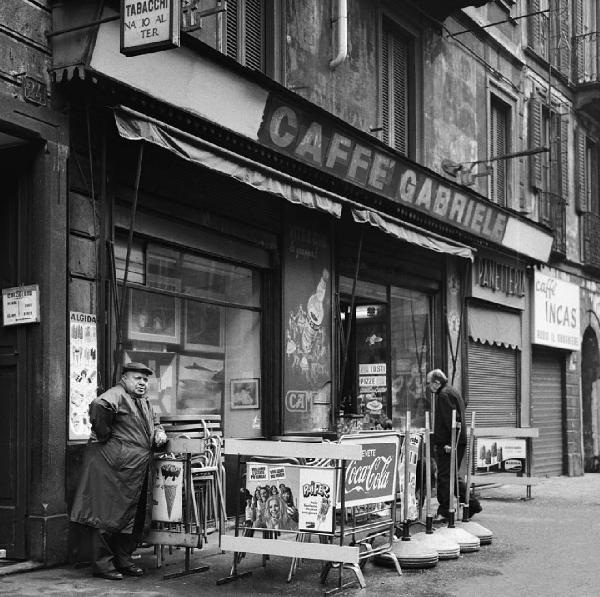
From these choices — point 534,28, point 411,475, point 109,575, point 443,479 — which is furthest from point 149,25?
point 534,28

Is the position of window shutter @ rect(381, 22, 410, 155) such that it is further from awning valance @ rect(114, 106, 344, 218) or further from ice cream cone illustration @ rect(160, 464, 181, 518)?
ice cream cone illustration @ rect(160, 464, 181, 518)

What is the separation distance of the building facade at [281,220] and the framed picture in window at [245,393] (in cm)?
4

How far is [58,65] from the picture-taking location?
8180 mm

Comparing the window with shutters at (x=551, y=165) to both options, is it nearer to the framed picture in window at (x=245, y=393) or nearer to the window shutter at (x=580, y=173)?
the window shutter at (x=580, y=173)

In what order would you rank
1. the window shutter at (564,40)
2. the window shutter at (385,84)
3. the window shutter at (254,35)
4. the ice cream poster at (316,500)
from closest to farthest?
the ice cream poster at (316,500)
the window shutter at (254,35)
the window shutter at (385,84)
the window shutter at (564,40)

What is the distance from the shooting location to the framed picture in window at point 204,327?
10305 millimetres

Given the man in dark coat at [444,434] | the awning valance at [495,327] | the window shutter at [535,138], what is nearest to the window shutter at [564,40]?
the window shutter at [535,138]

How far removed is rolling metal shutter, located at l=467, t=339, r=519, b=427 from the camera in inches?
651

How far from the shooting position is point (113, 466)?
764 centimetres

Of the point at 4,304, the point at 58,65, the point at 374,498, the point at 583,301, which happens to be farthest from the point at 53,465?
the point at 583,301

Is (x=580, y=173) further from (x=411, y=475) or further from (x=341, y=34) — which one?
(x=411, y=475)

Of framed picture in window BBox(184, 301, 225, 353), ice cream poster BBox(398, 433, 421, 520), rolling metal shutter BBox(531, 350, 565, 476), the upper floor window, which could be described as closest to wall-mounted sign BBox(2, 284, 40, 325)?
framed picture in window BBox(184, 301, 225, 353)

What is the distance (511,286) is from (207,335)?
8615 mm

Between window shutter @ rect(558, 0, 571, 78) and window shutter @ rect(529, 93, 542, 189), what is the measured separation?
2.07m
